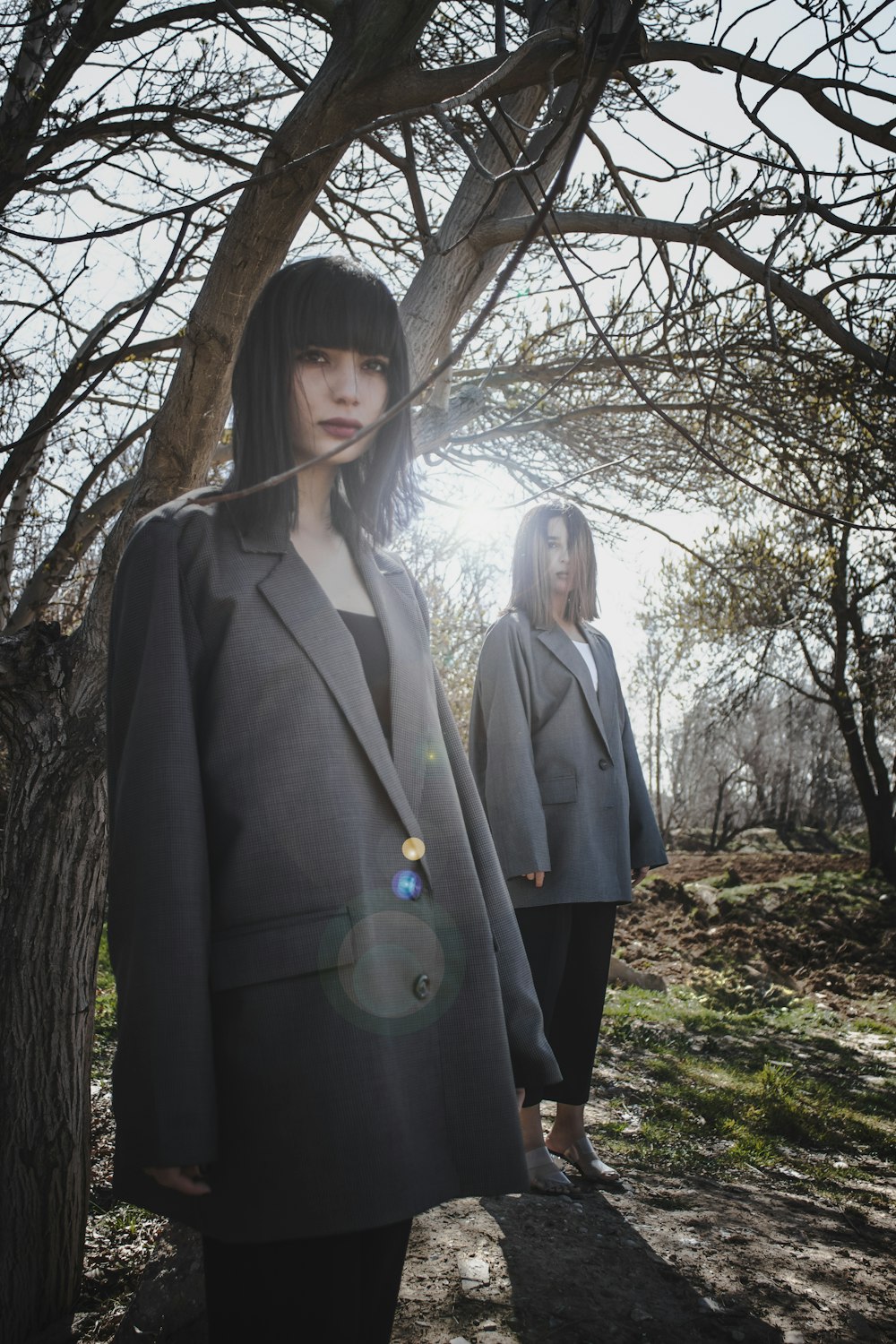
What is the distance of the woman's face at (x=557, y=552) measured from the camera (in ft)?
10.6

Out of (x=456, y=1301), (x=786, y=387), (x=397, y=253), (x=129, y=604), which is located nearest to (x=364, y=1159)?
(x=129, y=604)

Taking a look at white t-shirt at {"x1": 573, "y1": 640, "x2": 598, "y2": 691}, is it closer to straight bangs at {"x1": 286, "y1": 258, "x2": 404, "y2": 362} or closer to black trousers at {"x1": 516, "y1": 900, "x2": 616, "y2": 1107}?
black trousers at {"x1": 516, "y1": 900, "x2": 616, "y2": 1107}

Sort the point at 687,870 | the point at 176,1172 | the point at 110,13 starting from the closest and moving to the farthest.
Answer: the point at 176,1172 < the point at 110,13 < the point at 687,870

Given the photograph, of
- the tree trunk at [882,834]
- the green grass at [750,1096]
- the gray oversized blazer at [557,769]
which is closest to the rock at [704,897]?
the tree trunk at [882,834]

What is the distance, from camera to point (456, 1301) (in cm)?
201

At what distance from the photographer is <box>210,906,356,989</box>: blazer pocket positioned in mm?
1105

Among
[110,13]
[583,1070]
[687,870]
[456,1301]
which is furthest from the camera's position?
[687,870]

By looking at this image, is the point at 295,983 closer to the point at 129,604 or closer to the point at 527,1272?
the point at 129,604

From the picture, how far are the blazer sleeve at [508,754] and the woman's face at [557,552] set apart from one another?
0.26 metres

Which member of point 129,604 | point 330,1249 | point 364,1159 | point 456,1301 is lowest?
point 456,1301

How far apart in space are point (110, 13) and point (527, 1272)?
15.1ft

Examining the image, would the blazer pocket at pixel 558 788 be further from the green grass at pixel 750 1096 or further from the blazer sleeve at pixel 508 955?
the blazer sleeve at pixel 508 955

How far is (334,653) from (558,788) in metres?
1.85

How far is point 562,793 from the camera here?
301cm
